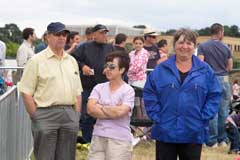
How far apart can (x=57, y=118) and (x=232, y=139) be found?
4663mm

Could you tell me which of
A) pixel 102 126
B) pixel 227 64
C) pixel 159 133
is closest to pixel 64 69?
pixel 102 126

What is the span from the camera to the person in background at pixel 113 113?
643 centimetres

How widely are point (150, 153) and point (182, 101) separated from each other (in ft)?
13.3

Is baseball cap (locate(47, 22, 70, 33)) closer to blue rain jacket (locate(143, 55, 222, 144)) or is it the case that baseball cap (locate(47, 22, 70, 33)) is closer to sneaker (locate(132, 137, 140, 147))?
blue rain jacket (locate(143, 55, 222, 144))

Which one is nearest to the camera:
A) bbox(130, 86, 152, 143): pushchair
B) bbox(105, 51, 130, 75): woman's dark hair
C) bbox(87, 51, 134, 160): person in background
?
bbox(87, 51, 134, 160): person in background

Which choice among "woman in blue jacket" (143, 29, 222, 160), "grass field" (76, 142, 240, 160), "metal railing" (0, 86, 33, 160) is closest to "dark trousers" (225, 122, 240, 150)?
"grass field" (76, 142, 240, 160)

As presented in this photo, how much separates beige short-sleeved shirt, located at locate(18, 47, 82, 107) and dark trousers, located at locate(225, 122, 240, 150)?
4.52 m

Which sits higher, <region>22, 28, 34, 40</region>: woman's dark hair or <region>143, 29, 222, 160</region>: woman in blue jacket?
<region>22, 28, 34, 40</region>: woman's dark hair

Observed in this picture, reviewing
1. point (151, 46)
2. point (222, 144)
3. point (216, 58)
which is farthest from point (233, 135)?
point (151, 46)

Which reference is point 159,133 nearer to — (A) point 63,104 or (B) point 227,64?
(A) point 63,104

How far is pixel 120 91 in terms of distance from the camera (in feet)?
21.5

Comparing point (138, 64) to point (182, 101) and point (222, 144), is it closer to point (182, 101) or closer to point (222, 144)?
point (222, 144)

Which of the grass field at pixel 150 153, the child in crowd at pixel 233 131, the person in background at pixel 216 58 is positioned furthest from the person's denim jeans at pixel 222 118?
the grass field at pixel 150 153

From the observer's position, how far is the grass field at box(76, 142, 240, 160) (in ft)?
30.2
